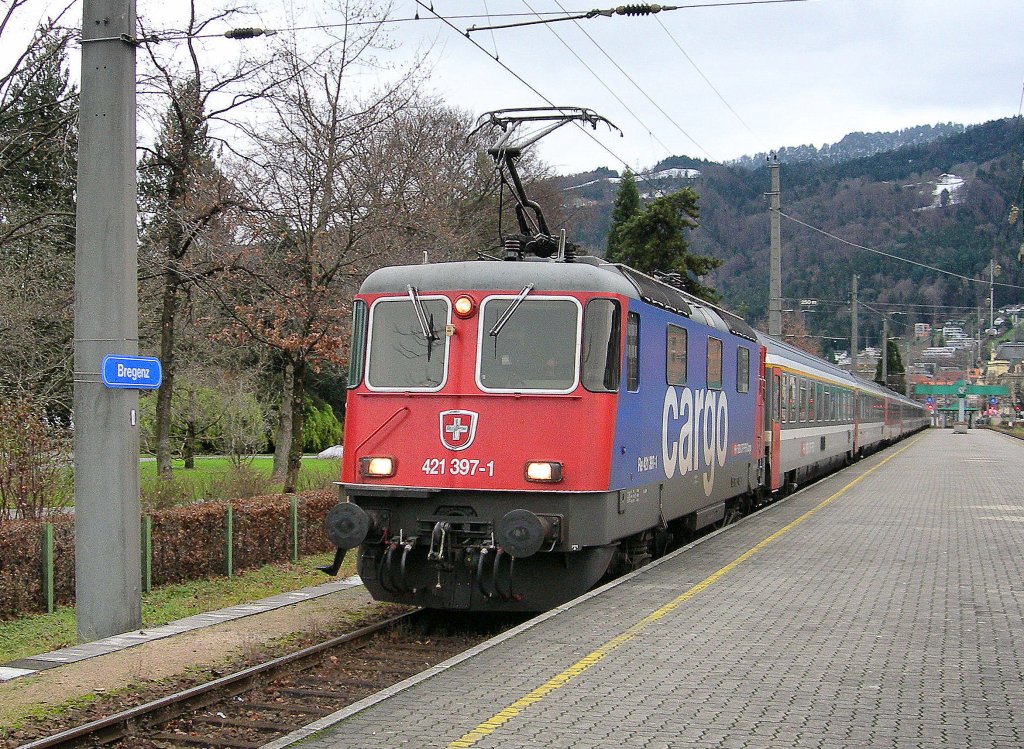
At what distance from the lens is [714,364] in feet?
49.2

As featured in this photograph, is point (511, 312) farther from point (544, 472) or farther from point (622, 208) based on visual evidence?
point (622, 208)

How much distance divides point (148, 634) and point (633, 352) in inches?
204

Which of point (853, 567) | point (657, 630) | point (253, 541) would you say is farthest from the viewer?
point (253, 541)

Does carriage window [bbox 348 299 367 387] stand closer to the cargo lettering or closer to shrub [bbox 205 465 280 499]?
the cargo lettering

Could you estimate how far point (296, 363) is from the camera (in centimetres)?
1989

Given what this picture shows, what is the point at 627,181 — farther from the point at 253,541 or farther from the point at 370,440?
the point at 370,440

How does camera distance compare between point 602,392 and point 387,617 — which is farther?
point 387,617

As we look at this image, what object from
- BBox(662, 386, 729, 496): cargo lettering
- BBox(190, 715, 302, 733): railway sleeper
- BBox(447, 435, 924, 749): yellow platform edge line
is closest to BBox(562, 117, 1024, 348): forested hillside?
BBox(662, 386, 729, 496): cargo lettering

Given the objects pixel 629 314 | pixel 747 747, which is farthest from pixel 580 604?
pixel 747 747

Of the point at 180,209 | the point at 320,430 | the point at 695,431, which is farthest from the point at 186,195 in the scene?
the point at 320,430

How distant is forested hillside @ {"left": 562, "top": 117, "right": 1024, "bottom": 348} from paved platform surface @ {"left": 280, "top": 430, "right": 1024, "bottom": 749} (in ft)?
275

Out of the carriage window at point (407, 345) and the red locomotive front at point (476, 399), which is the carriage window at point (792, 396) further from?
the carriage window at point (407, 345)

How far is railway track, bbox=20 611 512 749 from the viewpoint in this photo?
23.8 ft

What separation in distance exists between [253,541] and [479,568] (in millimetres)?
6418
